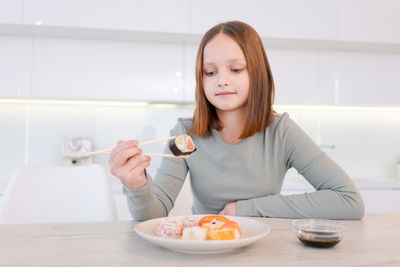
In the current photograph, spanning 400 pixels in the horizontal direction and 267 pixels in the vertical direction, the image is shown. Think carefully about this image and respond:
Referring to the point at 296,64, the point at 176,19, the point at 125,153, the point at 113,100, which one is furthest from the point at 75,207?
the point at 296,64

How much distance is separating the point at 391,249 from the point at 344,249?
0.34ft

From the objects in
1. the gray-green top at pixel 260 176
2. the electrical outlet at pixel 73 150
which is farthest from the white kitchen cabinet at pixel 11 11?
the gray-green top at pixel 260 176

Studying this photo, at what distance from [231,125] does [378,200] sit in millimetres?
1611

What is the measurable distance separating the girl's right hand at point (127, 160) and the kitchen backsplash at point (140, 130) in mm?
1773

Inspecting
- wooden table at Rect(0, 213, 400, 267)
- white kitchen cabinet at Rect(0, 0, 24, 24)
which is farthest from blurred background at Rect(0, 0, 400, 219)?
wooden table at Rect(0, 213, 400, 267)

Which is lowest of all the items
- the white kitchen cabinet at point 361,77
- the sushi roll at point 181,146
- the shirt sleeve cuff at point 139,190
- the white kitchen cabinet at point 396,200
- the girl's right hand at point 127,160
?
the white kitchen cabinet at point 396,200

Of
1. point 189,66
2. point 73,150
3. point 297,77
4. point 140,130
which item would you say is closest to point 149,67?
point 189,66

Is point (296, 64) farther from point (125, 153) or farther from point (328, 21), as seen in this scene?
point (125, 153)

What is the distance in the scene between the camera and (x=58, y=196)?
1.37 meters

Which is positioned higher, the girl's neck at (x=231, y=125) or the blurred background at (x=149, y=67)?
the blurred background at (x=149, y=67)

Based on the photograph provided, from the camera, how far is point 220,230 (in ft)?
2.30

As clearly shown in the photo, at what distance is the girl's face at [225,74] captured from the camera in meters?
1.23

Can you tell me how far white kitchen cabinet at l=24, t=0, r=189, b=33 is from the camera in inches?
89.9

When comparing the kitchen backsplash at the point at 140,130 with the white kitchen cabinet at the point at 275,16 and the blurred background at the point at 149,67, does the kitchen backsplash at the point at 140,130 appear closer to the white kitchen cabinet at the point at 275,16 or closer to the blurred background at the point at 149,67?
the blurred background at the point at 149,67
